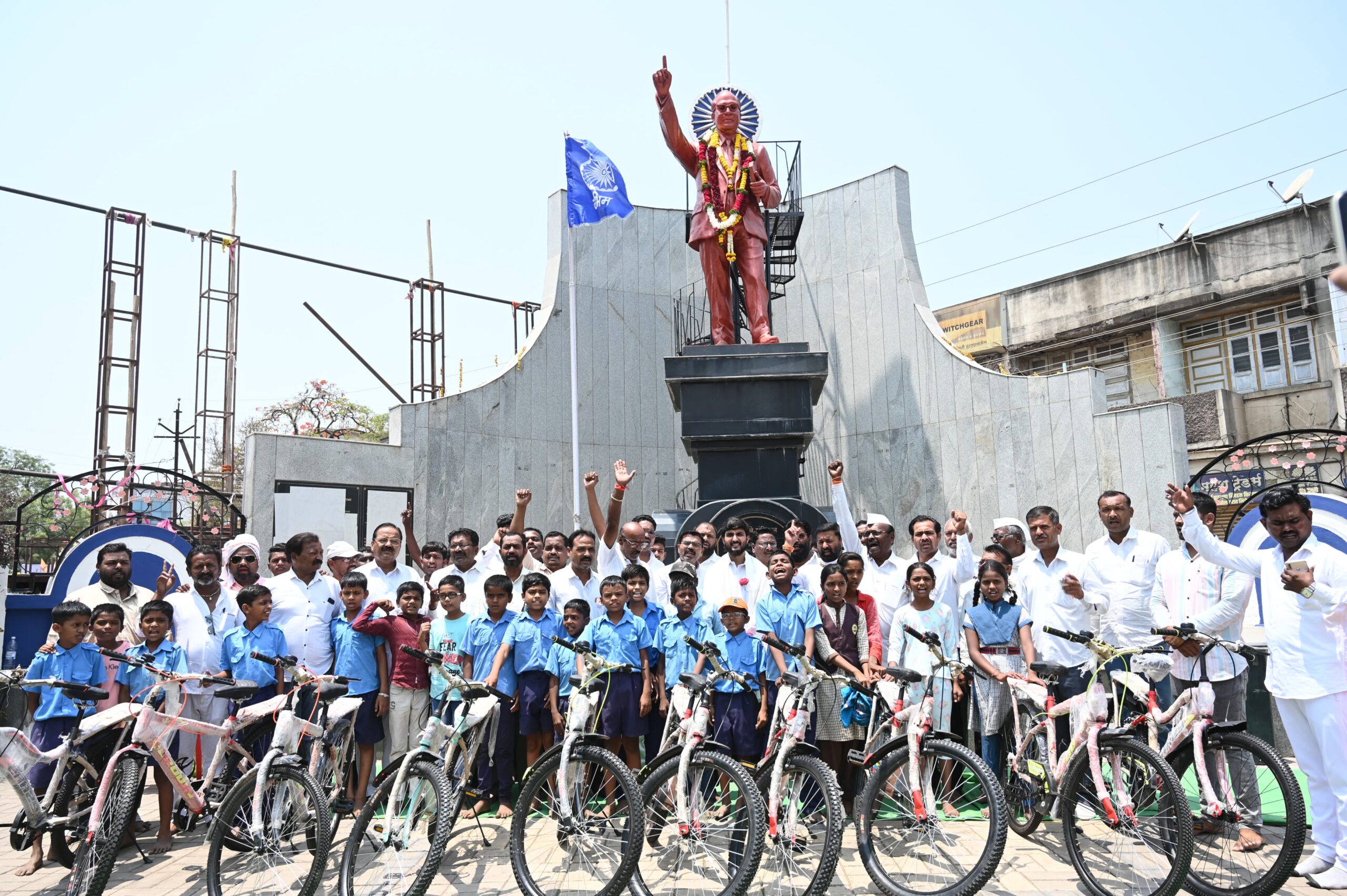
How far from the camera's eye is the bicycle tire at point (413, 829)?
4.29 metres

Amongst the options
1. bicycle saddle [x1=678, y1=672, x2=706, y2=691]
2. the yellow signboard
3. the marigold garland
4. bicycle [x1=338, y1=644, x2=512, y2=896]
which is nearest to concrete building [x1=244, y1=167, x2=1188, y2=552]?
the marigold garland

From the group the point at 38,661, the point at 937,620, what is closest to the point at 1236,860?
the point at 937,620

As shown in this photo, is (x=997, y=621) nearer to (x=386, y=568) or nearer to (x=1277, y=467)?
(x=386, y=568)

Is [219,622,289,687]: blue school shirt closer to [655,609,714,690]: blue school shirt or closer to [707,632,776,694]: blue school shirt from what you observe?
[655,609,714,690]: blue school shirt

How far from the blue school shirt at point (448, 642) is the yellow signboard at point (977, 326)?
1915 centimetres

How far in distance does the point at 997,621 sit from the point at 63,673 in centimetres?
551

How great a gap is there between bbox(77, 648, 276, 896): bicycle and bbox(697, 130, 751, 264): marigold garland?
8.94 m

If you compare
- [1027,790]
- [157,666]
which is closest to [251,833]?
[157,666]

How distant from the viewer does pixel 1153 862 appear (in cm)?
432

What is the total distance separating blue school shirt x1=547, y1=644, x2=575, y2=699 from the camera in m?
5.89

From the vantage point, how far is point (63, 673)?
17.9 ft

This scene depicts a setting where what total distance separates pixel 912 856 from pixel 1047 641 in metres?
2.13

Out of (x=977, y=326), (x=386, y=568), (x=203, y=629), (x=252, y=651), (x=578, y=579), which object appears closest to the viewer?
(x=252, y=651)

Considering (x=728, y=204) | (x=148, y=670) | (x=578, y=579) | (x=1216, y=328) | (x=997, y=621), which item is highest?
(x=728, y=204)
